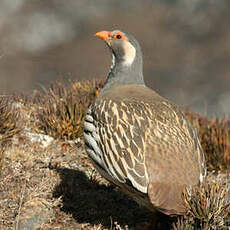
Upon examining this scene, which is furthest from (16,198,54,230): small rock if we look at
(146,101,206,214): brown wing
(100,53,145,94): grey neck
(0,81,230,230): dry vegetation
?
(100,53,145,94): grey neck

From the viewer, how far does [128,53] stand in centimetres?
661

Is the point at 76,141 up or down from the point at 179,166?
up

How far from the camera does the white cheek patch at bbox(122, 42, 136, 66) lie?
6527mm

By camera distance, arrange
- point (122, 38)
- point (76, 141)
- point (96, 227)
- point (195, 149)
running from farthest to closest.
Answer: point (76, 141) < point (122, 38) < point (96, 227) < point (195, 149)

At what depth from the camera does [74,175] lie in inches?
276

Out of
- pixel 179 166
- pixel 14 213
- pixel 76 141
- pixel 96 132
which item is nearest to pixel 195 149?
pixel 179 166

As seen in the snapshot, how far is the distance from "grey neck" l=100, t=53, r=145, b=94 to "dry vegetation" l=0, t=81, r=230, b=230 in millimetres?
1597

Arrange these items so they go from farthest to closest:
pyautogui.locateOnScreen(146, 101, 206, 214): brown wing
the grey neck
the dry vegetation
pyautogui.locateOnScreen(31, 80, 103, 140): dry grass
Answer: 1. pyautogui.locateOnScreen(31, 80, 103, 140): dry grass
2. the grey neck
3. the dry vegetation
4. pyautogui.locateOnScreen(146, 101, 206, 214): brown wing

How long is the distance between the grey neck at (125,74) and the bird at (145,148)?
490 mm

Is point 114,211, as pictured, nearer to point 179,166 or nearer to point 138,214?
point 138,214

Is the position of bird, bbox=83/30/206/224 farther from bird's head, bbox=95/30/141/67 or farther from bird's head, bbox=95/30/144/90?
bird's head, bbox=95/30/141/67

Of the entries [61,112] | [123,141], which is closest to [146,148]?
[123,141]

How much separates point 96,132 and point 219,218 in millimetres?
1704

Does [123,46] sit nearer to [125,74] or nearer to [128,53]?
[128,53]
